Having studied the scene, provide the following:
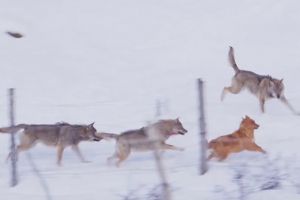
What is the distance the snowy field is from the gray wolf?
145 mm

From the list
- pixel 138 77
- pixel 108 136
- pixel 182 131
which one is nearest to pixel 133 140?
pixel 108 136

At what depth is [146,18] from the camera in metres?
24.9

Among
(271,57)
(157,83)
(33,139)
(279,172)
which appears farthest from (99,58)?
(279,172)

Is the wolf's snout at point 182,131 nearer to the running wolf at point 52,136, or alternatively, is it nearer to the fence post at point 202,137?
the running wolf at point 52,136

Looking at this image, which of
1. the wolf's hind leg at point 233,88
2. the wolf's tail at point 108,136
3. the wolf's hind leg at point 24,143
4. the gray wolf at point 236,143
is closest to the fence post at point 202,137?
the gray wolf at point 236,143

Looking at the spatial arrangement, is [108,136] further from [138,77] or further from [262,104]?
[138,77]

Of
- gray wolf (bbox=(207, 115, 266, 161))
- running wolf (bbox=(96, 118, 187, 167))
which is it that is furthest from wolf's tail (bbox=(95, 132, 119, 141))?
gray wolf (bbox=(207, 115, 266, 161))

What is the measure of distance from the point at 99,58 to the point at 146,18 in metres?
3.80

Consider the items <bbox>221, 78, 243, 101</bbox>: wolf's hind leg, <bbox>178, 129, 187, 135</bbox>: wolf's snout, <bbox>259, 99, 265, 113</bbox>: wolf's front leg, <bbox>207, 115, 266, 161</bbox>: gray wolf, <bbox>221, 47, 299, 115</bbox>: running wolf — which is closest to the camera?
<bbox>207, 115, 266, 161</bbox>: gray wolf

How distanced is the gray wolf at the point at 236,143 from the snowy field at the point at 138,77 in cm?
14

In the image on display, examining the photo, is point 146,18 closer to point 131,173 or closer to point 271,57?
point 271,57

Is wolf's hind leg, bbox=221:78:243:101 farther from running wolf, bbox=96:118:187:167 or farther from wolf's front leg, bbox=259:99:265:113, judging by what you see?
running wolf, bbox=96:118:187:167

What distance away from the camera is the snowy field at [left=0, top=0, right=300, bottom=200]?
11227 millimetres

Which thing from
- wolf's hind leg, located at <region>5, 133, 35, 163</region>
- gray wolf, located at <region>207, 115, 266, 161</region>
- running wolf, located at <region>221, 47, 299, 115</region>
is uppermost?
running wolf, located at <region>221, 47, 299, 115</region>
